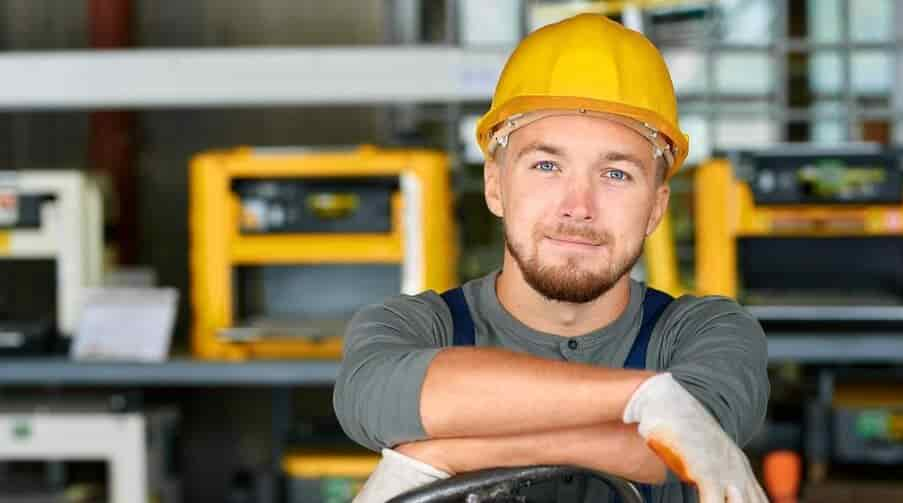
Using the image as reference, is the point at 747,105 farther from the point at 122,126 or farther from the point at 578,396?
the point at 578,396

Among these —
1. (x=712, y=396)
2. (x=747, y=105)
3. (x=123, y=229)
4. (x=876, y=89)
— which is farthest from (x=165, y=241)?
(x=712, y=396)

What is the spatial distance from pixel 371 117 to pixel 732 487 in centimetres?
467

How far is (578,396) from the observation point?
1413 mm

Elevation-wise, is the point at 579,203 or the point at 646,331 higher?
the point at 579,203

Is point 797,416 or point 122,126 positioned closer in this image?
point 797,416

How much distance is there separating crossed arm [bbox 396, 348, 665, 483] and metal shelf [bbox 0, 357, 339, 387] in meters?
2.19

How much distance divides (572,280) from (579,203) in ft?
0.33

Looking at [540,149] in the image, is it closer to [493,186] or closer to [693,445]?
[493,186]

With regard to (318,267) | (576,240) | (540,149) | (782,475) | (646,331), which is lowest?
(782,475)

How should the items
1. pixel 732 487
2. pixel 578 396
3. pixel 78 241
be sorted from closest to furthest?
pixel 732 487 → pixel 578 396 → pixel 78 241

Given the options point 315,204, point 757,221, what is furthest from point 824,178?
point 315,204

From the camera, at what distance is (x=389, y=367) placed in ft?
4.97

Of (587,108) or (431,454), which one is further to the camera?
(587,108)

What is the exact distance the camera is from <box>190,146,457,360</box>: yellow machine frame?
368 cm
